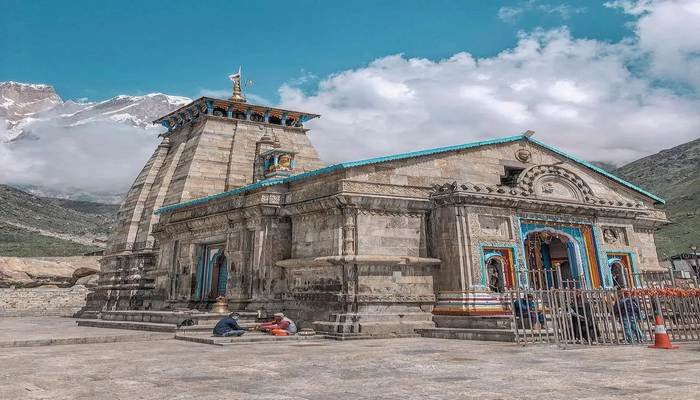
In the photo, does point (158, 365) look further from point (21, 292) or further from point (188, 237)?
point (21, 292)

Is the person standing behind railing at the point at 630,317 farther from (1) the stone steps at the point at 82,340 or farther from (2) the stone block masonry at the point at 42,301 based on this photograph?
(2) the stone block masonry at the point at 42,301

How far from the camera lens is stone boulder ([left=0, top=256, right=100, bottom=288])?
3809cm

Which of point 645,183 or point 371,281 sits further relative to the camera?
point 645,183

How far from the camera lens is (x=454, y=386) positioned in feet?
22.5

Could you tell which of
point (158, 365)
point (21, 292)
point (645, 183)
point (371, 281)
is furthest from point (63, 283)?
point (645, 183)

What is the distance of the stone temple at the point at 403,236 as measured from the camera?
17.1m

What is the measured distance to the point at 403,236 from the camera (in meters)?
18.2

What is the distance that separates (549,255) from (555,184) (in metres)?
3.81

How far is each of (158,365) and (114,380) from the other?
177 centimetres

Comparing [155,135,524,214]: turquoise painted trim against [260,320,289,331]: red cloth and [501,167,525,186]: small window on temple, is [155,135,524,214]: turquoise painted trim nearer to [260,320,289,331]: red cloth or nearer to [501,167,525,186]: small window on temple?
[501,167,525,186]: small window on temple

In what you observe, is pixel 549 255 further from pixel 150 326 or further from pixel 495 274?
pixel 150 326

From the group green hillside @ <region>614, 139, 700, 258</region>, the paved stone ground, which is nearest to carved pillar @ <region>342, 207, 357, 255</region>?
the paved stone ground

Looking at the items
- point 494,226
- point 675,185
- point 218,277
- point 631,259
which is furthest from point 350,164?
point 675,185

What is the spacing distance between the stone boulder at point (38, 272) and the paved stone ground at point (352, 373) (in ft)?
102
